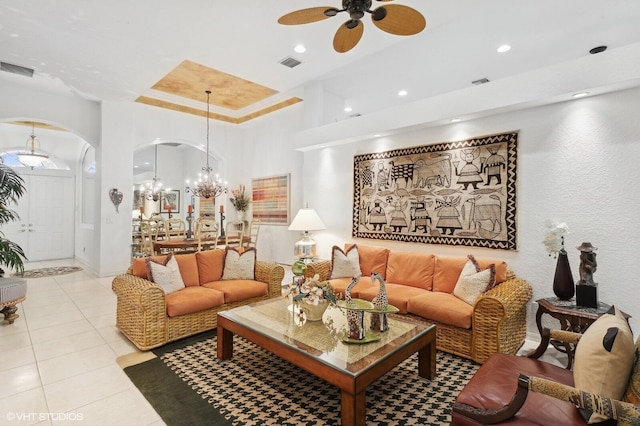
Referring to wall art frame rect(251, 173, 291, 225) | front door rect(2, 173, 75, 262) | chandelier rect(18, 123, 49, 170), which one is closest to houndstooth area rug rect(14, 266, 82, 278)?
front door rect(2, 173, 75, 262)

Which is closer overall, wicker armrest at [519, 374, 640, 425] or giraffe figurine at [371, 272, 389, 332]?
wicker armrest at [519, 374, 640, 425]

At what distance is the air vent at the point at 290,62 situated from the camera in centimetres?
431

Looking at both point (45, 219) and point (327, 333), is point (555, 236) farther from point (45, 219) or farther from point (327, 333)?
point (45, 219)

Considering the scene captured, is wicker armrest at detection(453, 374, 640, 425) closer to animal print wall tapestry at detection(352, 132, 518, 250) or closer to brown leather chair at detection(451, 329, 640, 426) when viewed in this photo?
brown leather chair at detection(451, 329, 640, 426)

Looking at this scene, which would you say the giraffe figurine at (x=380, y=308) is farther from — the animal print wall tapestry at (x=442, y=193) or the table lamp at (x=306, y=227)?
the table lamp at (x=306, y=227)

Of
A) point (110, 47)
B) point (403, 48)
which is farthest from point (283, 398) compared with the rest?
point (110, 47)

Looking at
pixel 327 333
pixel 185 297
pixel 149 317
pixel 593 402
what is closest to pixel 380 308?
pixel 327 333

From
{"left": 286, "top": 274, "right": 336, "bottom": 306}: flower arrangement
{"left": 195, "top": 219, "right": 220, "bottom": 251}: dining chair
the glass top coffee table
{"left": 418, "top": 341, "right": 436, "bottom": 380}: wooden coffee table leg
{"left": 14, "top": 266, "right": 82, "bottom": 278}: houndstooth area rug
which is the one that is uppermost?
{"left": 195, "top": 219, "right": 220, "bottom": 251}: dining chair

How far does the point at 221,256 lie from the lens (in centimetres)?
399

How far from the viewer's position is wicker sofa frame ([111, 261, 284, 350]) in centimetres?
288

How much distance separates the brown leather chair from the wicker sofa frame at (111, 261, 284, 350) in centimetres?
260

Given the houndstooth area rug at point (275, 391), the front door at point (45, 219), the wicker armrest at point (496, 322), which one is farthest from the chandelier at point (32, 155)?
the wicker armrest at point (496, 322)

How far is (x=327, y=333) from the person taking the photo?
235 cm

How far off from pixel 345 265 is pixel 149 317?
2321mm
